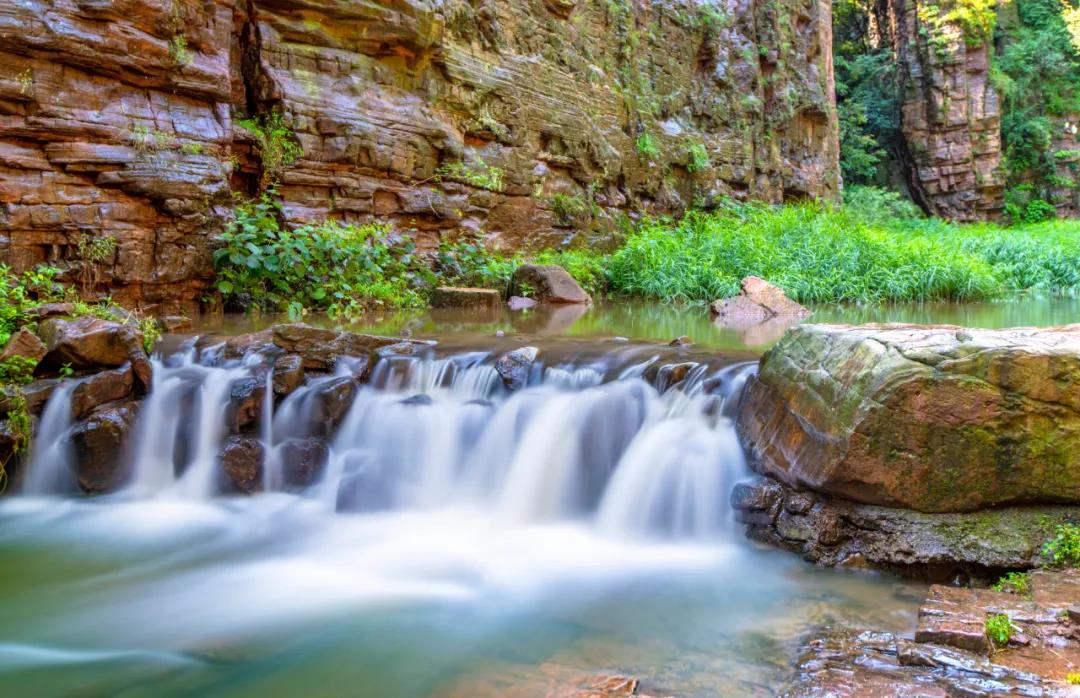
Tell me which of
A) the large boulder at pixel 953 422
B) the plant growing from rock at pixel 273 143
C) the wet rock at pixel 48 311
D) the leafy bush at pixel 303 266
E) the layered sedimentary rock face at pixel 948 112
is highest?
the layered sedimentary rock face at pixel 948 112

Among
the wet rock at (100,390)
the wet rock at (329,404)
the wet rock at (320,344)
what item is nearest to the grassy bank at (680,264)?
the wet rock at (320,344)

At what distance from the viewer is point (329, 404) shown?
5.38 m

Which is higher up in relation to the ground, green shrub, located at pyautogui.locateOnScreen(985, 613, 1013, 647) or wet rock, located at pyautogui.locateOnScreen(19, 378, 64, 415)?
wet rock, located at pyautogui.locateOnScreen(19, 378, 64, 415)

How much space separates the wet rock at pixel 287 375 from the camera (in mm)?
5484

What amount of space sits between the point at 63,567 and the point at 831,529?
3777 mm

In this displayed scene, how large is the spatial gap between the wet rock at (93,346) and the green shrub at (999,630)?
5.20m

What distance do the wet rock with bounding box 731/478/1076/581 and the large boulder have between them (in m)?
0.06

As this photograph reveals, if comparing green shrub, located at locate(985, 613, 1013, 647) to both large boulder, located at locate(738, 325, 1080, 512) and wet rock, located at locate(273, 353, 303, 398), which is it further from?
wet rock, located at locate(273, 353, 303, 398)

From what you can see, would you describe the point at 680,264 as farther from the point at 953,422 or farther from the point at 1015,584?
the point at 1015,584

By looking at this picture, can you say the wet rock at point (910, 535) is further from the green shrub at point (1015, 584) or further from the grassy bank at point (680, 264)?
the grassy bank at point (680, 264)

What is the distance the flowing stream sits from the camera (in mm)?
2900

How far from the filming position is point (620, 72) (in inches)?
646

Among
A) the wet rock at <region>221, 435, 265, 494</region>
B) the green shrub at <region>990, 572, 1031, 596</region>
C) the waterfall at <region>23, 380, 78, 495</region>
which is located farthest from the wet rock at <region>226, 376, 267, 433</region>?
the green shrub at <region>990, 572, 1031, 596</region>

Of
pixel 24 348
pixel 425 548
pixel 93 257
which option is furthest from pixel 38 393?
pixel 93 257
